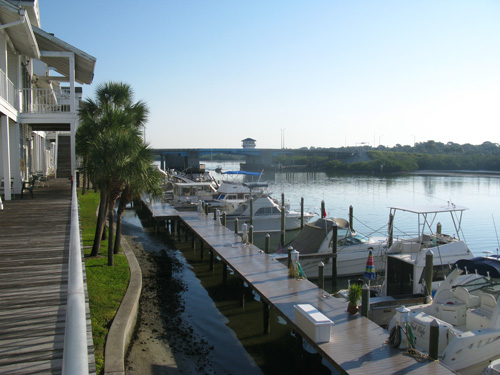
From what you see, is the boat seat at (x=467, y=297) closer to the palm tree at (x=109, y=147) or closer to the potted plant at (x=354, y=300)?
the potted plant at (x=354, y=300)

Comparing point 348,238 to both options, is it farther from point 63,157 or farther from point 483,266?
point 63,157

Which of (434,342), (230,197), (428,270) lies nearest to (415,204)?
(230,197)

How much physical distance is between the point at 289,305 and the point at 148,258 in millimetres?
12640

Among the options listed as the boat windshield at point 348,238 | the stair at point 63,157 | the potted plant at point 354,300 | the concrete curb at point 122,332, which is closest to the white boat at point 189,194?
the stair at point 63,157

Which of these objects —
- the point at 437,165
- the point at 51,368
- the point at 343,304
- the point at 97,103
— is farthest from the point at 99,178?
the point at 437,165

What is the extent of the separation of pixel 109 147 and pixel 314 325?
1027 cm

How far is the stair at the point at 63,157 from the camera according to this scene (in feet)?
104

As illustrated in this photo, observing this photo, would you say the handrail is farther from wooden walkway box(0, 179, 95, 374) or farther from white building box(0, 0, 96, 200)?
white building box(0, 0, 96, 200)

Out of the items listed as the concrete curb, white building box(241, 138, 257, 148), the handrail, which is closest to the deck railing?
the concrete curb

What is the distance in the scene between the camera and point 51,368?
4.06 meters

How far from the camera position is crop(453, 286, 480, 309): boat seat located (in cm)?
1259

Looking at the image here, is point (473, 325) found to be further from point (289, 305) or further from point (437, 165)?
point (437, 165)

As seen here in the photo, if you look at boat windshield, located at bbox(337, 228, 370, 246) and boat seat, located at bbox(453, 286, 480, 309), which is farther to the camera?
boat windshield, located at bbox(337, 228, 370, 246)

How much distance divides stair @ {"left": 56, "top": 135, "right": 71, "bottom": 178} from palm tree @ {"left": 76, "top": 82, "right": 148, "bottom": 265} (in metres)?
11.8
